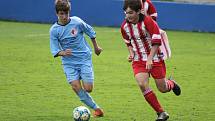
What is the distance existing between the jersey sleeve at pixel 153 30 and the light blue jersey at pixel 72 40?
93 cm

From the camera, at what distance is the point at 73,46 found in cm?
938

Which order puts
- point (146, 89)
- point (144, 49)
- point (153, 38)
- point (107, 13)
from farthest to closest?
1. point (107, 13)
2. point (144, 49)
3. point (146, 89)
4. point (153, 38)

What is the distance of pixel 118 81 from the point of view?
13.3 metres

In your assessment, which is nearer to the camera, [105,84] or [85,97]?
[85,97]

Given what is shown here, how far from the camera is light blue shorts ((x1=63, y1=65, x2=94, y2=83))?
9344 mm

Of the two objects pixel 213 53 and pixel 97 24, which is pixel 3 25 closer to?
pixel 97 24

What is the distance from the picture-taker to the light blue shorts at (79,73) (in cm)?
934

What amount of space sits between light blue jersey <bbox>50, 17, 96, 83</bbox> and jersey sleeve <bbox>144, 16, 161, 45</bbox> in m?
0.93

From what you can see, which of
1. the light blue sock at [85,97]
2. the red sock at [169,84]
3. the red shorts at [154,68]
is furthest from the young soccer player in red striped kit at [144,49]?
the light blue sock at [85,97]

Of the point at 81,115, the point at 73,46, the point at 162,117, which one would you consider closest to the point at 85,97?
the point at 81,115

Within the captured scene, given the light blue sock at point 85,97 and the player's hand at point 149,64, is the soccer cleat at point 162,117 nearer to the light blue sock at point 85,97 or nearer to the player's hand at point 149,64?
the player's hand at point 149,64

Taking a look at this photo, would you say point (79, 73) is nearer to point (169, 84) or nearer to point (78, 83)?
point (78, 83)

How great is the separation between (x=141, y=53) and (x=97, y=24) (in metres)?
17.3

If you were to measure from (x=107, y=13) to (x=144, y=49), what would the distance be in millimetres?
17135
